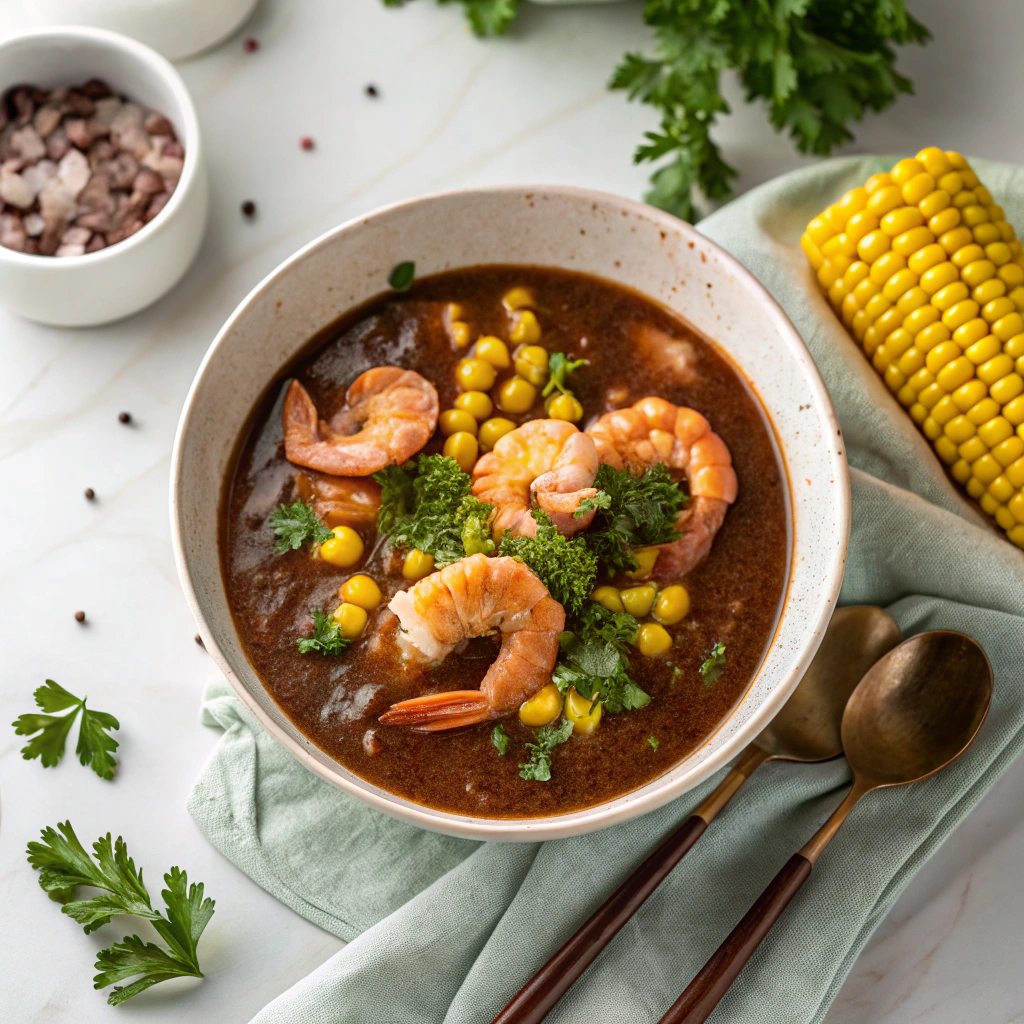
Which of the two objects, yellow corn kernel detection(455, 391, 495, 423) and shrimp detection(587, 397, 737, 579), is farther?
yellow corn kernel detection(455, 391, 495, 423)

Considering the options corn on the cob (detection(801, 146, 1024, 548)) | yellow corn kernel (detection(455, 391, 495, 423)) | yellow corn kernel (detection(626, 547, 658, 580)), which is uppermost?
corn on the cob (detection(801, 146, 1024, 548))

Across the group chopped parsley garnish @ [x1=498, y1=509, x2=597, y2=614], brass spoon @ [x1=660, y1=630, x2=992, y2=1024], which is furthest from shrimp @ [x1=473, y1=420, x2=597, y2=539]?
brass spoon @ [x1=660, y1=630, x2=992, y2=1024]

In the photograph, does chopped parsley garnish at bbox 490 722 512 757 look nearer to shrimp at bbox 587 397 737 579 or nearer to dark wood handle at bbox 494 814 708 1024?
dark wood handle at bbox 494 814 708 1024

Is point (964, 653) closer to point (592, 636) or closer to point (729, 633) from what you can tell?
point (729, 633)

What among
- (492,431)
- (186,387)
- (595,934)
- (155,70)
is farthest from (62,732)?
(155,70)

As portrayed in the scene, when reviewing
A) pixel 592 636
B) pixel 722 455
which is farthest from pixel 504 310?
pixel 592 636

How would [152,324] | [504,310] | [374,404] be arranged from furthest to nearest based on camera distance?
[152,324] → [504,310] → [374,404]

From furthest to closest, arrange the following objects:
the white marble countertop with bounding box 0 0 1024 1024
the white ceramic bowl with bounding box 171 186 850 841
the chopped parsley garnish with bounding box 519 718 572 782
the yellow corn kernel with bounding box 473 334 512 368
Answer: the yellow corn kernel with bounding box 473 334 512 368
the white marble countertop with bounding box 0 0 1024 1024
the chopped parsley garnish with bounding box 519 718 572 782
the white ceramic bowl with bounding box 171 186 850 841
